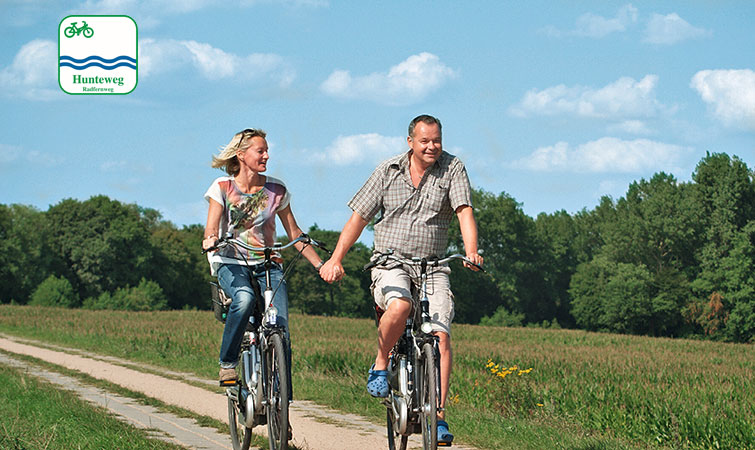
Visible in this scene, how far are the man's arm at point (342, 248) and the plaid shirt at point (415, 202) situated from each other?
0.12 meters

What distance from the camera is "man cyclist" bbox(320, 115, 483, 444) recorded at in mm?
5980

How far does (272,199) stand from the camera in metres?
6.66

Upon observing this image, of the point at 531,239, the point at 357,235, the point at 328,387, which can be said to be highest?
the point at 531,239

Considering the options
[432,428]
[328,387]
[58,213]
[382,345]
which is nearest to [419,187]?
[382,345]

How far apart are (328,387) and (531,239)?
244 ft

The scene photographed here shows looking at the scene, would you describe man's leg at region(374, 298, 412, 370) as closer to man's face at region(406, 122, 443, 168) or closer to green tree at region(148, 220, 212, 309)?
man's face at region(406, 122, 443, 168)

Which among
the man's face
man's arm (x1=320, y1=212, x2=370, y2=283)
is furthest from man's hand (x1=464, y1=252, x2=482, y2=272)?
man's arm (x1=320, y1=212, x2=370, y2=283)

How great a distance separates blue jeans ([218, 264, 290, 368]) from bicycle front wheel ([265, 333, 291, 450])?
0.35 m

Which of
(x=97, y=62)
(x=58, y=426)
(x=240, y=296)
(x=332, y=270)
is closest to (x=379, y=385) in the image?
(x=332, y=270)

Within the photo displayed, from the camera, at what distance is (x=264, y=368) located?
6.04 metres

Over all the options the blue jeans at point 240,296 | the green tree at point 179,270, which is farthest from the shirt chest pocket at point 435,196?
the green tree at point 179,270

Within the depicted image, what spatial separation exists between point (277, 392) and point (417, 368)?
0.97 m

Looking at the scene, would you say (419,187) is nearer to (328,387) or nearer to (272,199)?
(272,199)

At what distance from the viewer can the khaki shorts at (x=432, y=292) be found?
595 centimetres
